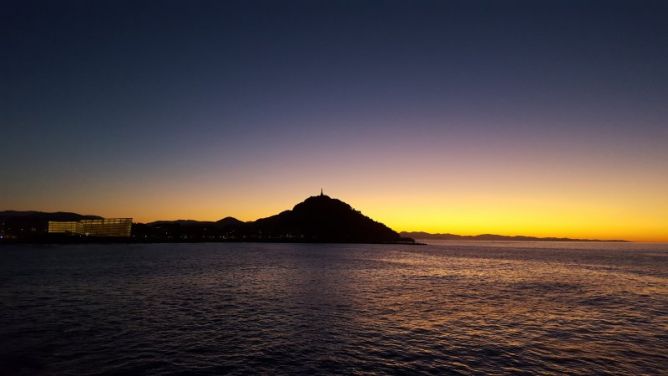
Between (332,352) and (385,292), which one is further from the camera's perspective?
(385,292)

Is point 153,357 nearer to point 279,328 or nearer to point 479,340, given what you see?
point 279,328

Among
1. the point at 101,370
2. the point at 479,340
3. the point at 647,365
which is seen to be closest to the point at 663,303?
the point at 647,365

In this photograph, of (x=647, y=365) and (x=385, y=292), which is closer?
(x=647, y=365)

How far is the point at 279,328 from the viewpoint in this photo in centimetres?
3434

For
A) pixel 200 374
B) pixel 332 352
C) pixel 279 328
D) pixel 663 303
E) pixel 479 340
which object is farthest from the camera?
pixel 663 303

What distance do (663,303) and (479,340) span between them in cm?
4014

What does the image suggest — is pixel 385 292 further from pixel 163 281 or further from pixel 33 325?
pixel 33 325

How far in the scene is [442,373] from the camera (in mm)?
23656

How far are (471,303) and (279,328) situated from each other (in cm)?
2698

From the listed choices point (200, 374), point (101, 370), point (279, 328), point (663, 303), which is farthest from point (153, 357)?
point (663, 303)

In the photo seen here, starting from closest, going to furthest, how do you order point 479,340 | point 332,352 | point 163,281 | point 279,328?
point 332,352
point 479,340
point 279,328
point 163,281

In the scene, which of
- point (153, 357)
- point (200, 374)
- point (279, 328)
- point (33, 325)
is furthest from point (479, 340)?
point (33, 325)

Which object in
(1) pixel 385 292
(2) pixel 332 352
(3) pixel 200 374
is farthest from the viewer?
(1) pixel 385 292

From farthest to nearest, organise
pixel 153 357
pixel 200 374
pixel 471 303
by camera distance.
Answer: pixel 471 303 → pixel 153 357 → pixel 200 374
